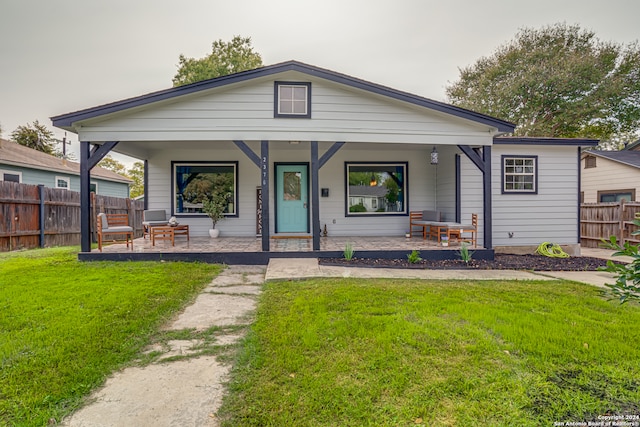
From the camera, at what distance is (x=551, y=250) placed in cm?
786

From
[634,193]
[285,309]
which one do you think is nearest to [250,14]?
[285,309]

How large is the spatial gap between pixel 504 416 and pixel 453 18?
1327cm

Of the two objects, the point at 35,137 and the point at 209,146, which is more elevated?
the point at 35,137

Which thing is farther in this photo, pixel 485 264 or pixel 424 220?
pixel 424 220

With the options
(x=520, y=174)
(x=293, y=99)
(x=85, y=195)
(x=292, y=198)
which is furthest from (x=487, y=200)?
(x=85, y=195)

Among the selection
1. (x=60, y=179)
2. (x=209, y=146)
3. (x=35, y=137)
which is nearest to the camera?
(x=209, y=146)

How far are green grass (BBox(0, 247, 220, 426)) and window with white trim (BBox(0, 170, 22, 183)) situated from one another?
853 centimetres

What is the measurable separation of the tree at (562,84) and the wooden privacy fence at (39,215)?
65.6ft

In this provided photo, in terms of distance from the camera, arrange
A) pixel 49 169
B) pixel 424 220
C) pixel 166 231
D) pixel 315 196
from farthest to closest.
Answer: pixel 49 169 < pixel 424 220 < pixel 166 231 < pixel 315 196

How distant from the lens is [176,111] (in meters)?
6.40

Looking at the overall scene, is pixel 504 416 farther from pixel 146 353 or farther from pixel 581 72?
pixel 581 72

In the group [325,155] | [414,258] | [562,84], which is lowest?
[414,258]

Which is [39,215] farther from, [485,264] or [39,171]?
[485,264]

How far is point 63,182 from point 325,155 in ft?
46.8
